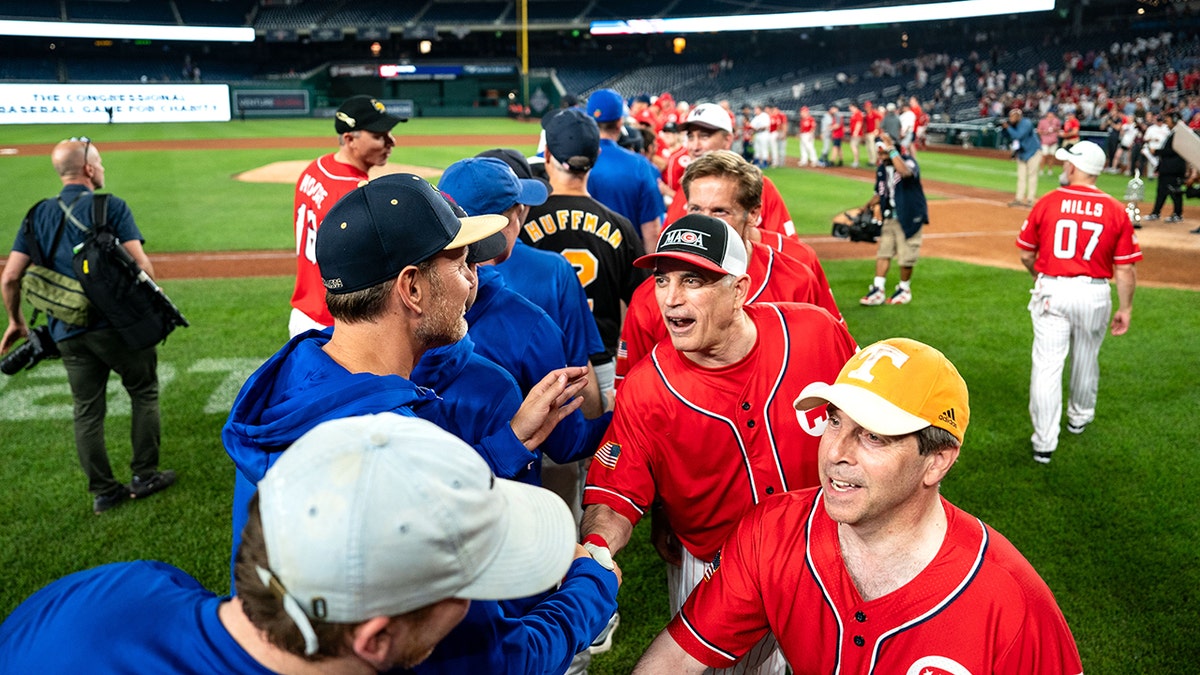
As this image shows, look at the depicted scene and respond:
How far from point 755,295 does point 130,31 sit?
54.7 m

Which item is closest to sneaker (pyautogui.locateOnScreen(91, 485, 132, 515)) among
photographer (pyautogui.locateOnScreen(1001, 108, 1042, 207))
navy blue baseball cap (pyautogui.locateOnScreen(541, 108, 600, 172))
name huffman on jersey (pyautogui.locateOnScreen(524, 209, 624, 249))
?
name huffman on jersey (pyautogui.locateOnScreen(524, 209, 624, 249))

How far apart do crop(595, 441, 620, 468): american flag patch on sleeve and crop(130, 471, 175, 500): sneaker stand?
13.5ft

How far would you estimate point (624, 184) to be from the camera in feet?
22.1

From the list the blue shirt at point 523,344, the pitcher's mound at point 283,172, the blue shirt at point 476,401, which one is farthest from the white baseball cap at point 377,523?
the pitcher's mound at point 283,172

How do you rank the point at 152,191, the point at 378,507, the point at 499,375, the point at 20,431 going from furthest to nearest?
the point at 152,191, the point at 20,431, the point at 499,375, the point at 378,507

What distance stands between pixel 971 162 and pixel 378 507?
3017 cm

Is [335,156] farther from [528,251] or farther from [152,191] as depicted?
[152,191]

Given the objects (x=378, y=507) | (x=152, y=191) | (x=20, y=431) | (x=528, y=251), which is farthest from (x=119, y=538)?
(x=152, y=191)

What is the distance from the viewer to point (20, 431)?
686 centimetres

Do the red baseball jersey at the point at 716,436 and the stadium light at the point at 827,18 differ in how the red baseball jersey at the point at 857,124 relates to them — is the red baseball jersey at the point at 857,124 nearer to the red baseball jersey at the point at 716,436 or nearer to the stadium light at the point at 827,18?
the stadium light at the point at 827,18

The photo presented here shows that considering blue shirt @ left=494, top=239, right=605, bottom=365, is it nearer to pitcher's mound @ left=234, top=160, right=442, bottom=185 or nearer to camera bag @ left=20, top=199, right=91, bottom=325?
camera bag @ left=20, top=199, right=91, bottom=325

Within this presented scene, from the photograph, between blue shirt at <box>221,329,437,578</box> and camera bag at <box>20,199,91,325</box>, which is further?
camera bag at <box>20,199,91,325</box>

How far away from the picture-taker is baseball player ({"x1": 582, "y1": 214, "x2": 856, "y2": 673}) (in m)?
3.01

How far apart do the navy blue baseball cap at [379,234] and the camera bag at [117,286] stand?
374 cm
